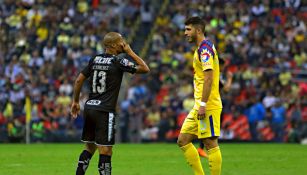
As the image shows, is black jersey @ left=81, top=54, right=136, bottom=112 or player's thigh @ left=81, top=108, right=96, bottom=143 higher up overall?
black jersey @ left=81, top=54, right=136, bottom=112

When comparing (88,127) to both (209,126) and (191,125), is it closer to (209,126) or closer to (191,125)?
(191,125)

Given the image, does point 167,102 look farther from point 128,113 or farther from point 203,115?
point 203,115

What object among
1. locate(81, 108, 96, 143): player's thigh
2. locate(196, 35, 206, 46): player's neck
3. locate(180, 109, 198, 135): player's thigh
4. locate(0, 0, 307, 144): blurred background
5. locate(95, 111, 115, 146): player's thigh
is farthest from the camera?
locate(0, 0, 307, 144): blurred background

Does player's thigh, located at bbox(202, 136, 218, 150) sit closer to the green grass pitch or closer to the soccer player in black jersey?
the soccer player in black jersey

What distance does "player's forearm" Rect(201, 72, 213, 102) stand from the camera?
36.5ft

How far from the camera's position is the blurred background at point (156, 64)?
2686 cm

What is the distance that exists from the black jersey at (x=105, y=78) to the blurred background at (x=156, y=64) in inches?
613

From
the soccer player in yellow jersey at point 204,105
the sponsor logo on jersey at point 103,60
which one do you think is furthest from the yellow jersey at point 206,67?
the sponsor logo on jersey at point 103,60

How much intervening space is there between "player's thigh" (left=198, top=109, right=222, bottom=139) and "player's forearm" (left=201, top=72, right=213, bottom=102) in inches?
12.1

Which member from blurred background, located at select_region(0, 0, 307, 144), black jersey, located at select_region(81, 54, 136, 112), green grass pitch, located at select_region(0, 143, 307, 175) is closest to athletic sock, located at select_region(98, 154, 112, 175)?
black jersey, located at select_region(81, 54, 136, 112)

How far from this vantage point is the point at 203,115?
36.5 feet

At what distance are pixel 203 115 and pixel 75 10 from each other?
914 inches

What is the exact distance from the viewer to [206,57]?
11.2 metres

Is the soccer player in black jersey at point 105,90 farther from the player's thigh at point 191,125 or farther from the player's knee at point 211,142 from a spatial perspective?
the player's knee at point 211,142
